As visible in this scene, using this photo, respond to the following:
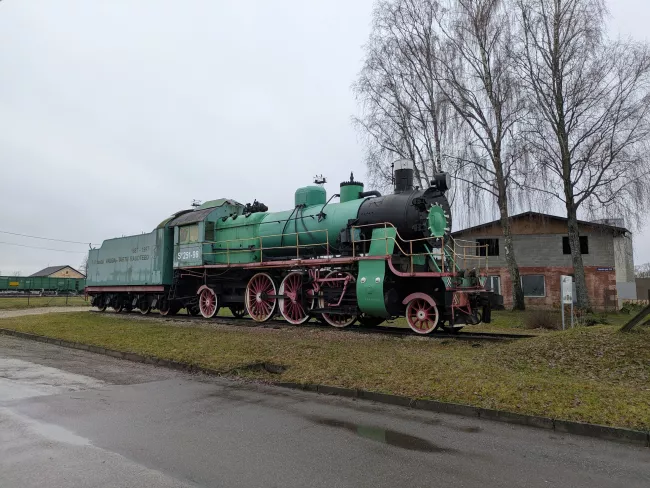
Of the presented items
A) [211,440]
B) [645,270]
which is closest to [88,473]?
[211,440]

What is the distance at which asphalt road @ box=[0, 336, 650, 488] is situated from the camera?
154 inches

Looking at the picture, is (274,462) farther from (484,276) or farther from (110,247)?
(110,247)

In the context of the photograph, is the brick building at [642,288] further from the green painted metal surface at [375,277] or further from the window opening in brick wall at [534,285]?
the green painted metal surface at [375,277]

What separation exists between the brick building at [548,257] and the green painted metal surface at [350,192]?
14.4 metres

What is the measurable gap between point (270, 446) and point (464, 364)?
165 inches

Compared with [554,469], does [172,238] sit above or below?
above

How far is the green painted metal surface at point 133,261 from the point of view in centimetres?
1838

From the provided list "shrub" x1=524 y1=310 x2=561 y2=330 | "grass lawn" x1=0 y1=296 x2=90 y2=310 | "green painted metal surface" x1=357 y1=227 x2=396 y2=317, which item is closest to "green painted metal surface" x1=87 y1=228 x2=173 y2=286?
"green painted metal surface" x1=357 y1=227 x2=396 y2=317

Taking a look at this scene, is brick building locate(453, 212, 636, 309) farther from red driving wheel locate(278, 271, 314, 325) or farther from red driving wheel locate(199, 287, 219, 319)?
red driving wheel locate(199, 287, 219, 319)

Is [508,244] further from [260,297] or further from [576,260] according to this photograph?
[260,297]

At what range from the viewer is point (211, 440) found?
4859 mm

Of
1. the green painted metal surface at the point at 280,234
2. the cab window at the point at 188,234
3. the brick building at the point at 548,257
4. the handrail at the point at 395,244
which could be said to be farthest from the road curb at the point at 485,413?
the brick building at the point at 548,257

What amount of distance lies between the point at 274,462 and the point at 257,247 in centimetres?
1160

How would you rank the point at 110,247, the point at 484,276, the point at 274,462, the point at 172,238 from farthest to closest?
1. the point at 110,247
2. the point at 172,238
3. the point at 484,276
4. the point at 274,462
